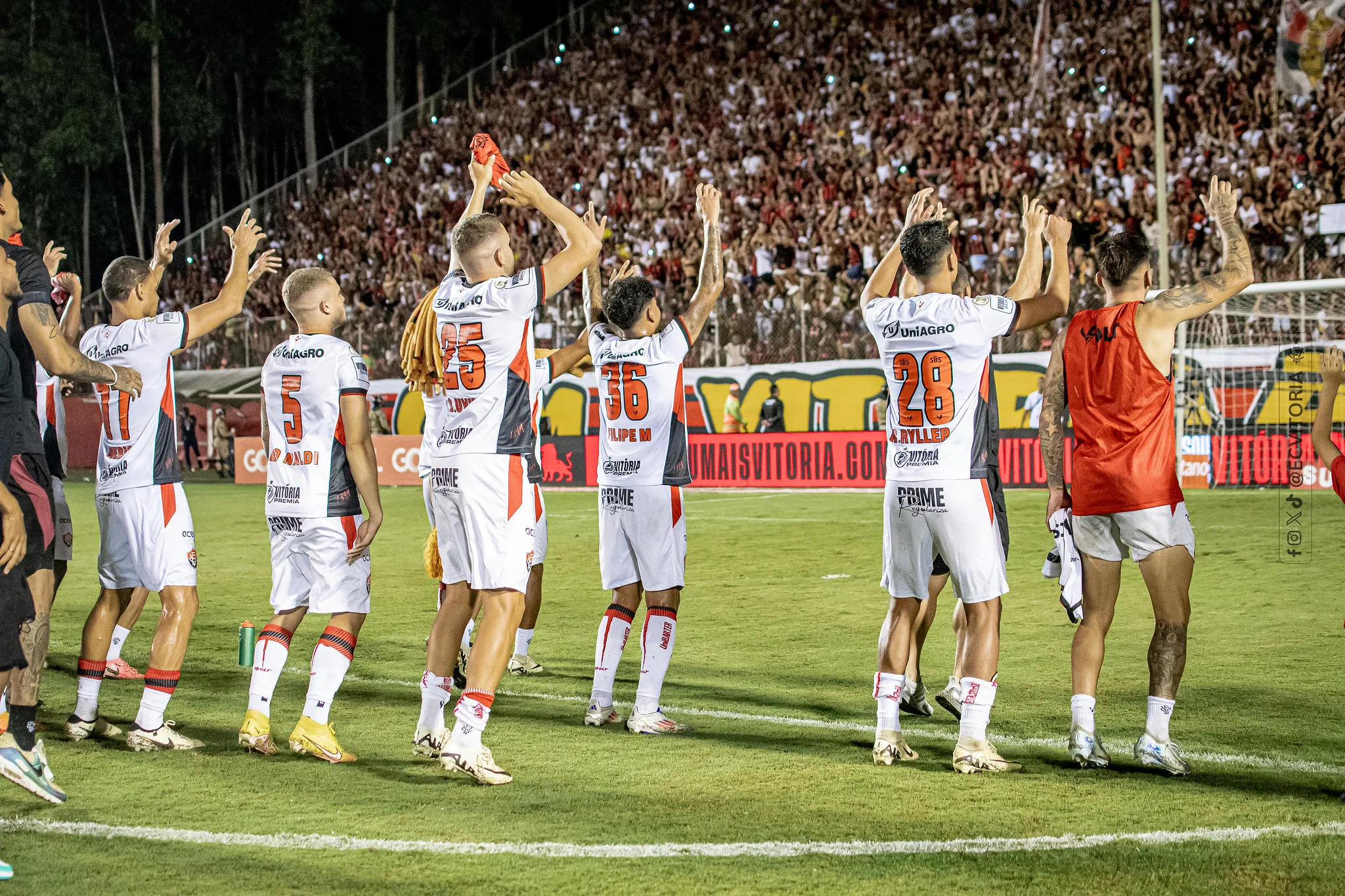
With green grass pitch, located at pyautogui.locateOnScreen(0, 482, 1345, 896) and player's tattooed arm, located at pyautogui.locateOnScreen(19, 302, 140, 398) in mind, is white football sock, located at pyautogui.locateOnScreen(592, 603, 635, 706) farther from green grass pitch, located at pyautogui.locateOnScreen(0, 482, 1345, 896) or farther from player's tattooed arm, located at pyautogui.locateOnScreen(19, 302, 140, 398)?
player's tattooed arm, located at pyautogui.locateOnScreen(19, 302, 140, 398)

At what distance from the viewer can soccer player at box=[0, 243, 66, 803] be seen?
4980 millimetres

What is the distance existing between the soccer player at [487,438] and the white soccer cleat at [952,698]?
2.56m

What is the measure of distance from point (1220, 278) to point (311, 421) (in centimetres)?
440

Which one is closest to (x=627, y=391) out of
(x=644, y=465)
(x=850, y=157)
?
(x=644, y=465)

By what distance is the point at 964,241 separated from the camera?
87.1ft

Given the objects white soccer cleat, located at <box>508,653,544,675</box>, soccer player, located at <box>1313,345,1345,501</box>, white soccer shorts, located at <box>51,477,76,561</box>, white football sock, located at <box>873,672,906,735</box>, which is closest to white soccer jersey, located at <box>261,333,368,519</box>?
white soccer shorts, located at <box>51,477,76,561</box>

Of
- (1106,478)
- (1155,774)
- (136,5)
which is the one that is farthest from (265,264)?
(136,5)

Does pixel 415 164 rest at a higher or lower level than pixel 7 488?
higher

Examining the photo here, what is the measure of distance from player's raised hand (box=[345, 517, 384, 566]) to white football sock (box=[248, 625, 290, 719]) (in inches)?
20.2

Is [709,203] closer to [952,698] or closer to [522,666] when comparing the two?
[952,698]

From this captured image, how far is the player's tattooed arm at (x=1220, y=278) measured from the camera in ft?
19.1

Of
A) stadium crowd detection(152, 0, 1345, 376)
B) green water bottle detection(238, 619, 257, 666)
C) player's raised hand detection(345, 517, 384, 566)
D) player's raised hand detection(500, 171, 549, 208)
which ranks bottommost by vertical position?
green water bottle detection(238, 619, 257, 666)

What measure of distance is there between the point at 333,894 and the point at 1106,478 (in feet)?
12.5

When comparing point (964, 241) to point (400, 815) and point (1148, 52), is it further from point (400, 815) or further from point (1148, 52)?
point (400, 815)
